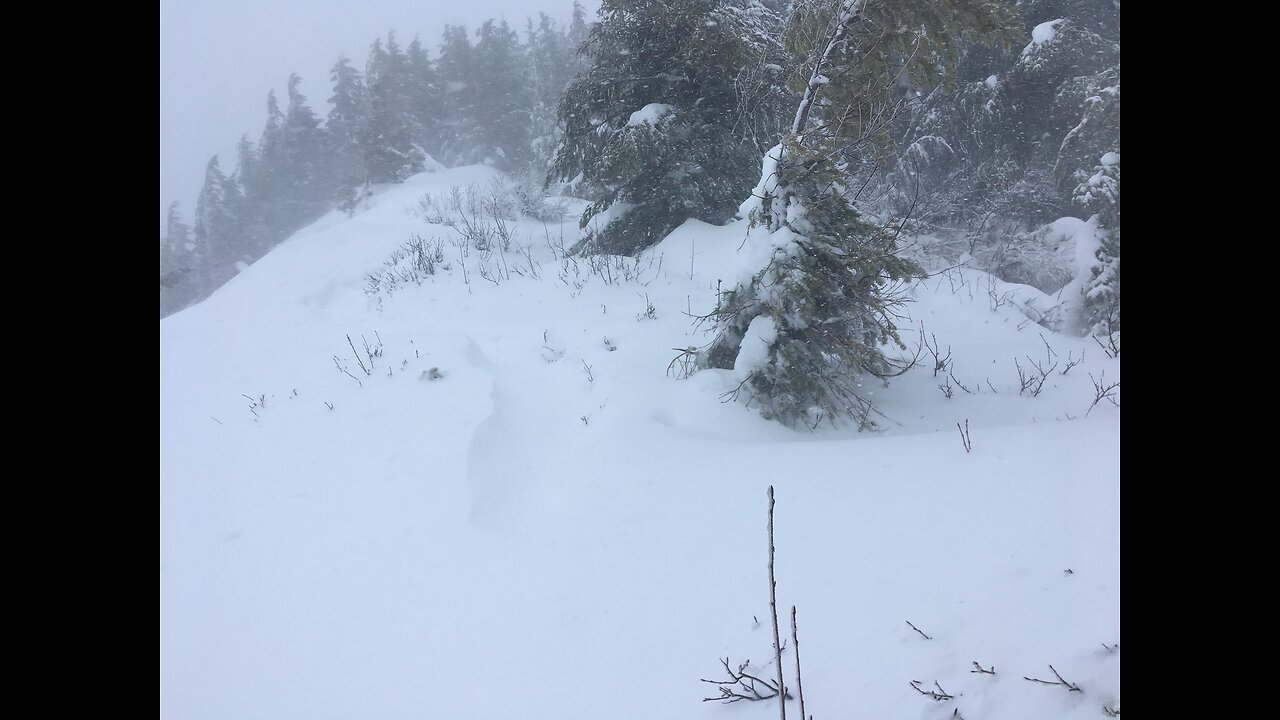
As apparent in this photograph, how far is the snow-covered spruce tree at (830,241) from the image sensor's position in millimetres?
5539

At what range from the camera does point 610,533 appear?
444 centimetres

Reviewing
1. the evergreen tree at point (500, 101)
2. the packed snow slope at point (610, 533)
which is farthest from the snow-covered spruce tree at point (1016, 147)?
the evergreen tree at point (500, 101)

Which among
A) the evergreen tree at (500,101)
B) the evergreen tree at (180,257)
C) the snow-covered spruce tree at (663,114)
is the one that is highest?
the evergreen tree at (500,101)

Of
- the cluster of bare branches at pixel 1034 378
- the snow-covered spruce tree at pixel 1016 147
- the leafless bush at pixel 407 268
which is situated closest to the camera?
the cluster of bare branches at pixel 1034 378

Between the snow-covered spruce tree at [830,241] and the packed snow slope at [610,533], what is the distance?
0.48 meters

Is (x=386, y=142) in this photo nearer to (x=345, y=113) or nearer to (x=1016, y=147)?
(x=345, y=113)

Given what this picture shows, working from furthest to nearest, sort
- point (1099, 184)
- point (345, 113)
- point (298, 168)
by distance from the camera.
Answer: point (298, 168) < point (345, 113) < point (1099, 184)

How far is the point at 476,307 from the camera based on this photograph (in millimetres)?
9242

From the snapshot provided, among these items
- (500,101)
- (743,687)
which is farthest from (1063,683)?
(500,101)

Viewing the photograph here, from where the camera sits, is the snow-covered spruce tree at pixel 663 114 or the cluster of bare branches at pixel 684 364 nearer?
the cluster of bare branches at pixel 684 364

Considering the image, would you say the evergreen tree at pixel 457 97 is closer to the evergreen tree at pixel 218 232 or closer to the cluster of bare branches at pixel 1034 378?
the evergreen tree at pixel 218 232

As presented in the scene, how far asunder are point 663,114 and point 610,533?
8221 millimetres
